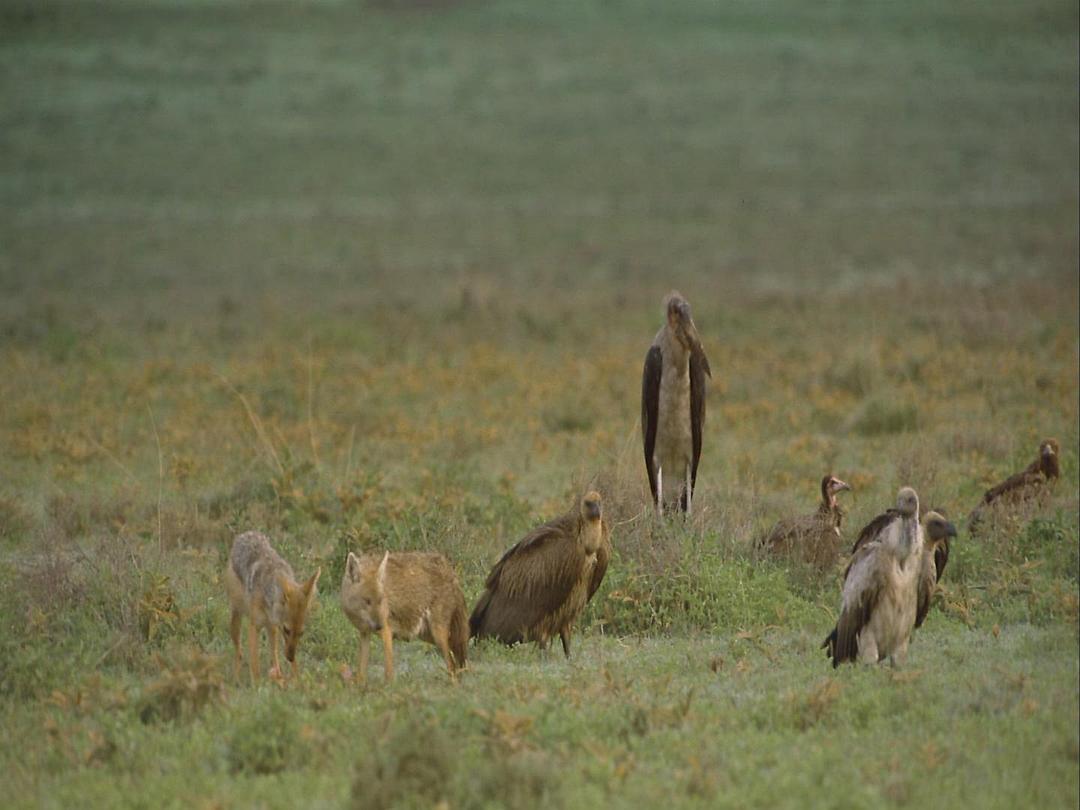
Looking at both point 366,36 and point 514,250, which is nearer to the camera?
point 514,250

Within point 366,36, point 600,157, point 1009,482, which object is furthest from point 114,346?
point 366,36

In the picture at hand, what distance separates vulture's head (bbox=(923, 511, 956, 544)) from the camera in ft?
28.6

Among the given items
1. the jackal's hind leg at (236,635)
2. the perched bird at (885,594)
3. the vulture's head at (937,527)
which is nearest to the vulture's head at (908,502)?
the perched bird at (885,594)

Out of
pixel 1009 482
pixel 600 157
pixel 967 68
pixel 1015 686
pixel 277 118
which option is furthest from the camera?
pixel 967 68

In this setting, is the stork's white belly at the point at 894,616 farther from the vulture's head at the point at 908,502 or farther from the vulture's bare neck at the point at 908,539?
the vulture's head at the point at 908,502

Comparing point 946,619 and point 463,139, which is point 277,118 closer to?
point 463,139

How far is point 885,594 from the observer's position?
8.53 meters

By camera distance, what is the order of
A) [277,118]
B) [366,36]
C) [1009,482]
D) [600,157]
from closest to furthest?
[1009,482] → [600,157] → [277,118] → [366,36]

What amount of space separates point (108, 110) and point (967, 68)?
28311 mm

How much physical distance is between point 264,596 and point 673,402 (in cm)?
447

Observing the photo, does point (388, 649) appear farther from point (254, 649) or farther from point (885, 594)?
point (885, 594)

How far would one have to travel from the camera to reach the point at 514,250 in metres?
37.0

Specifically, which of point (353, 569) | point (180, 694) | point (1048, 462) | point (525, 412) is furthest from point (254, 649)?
point (525, 412)

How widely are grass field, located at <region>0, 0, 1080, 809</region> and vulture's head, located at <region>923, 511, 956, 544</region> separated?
687 mm
